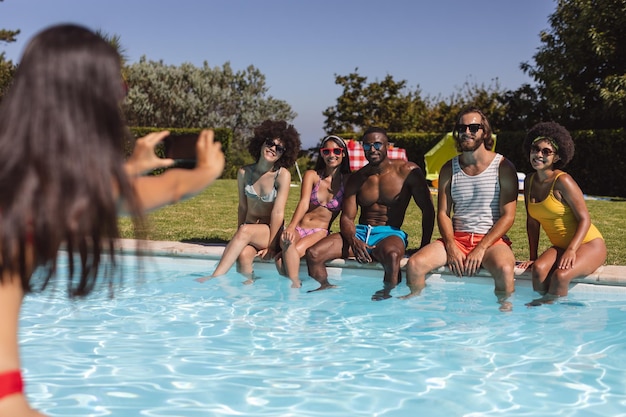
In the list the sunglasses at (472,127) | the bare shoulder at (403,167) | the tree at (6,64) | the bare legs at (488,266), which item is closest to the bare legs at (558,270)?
the bare legs at (488,266)

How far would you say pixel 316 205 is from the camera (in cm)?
809

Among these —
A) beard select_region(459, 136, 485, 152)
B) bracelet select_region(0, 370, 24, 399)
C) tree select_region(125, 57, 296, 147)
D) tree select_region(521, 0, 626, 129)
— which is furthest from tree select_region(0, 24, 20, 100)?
bracelet select_region(0, 370, 24, 399)

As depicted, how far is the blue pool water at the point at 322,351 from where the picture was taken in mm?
4566

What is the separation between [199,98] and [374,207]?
47378 mm

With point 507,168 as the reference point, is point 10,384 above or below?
below

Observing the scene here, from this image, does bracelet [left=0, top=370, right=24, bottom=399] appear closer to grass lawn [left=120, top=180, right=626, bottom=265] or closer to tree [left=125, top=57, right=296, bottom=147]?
grass lawn [left=120, top=180, right=626, bottom=265]

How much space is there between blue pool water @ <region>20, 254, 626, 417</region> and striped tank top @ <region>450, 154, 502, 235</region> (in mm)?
578

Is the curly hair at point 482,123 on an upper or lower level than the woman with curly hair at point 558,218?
upper

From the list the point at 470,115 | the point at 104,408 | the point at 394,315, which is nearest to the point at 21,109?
the point at 104,408

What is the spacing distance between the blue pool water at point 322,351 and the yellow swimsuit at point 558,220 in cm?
55

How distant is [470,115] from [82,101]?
18.7ft

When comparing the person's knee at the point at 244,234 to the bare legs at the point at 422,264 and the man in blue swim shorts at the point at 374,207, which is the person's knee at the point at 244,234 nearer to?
the man in blue swim shorts at the point at 374,207

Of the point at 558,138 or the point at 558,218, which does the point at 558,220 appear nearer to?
the point at 558,218

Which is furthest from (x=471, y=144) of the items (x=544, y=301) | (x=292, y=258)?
(x=292, y=258)
